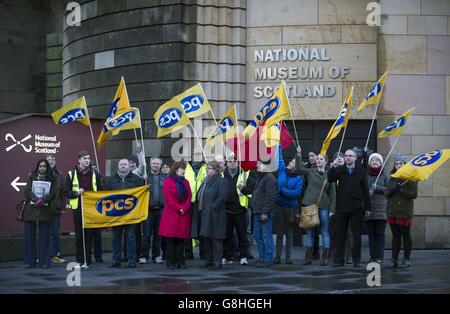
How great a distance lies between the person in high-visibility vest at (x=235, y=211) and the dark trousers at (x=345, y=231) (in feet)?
5.58

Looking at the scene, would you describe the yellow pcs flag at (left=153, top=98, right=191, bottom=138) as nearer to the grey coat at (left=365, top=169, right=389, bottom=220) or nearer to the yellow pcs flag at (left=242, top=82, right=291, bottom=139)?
the yellow pcs flag at (left=242, top=82, right=291, bottom=139)

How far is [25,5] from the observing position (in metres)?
27.4

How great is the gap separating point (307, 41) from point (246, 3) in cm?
170

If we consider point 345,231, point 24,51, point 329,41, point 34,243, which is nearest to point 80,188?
point 34,243

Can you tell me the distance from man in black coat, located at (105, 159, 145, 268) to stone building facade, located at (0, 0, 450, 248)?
15.4ft

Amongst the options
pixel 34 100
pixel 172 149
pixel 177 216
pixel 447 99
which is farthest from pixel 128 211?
pixel 34 100

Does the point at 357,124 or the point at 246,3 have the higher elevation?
the point at 246,3

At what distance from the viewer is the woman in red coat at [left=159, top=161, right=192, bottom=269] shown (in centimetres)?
1462

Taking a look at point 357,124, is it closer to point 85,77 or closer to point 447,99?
point 447,99

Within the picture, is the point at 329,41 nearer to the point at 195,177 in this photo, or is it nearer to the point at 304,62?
the point at 304,62

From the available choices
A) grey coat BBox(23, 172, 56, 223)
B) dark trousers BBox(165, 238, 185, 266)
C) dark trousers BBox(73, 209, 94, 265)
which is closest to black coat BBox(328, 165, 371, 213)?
dark trousers BBox(165, 238, 185, 266)

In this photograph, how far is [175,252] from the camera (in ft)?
48.4

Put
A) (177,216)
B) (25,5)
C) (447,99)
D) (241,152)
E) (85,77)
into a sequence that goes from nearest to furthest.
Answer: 1. (177,216)
2. (241,152)
3. (447,99)
4. (85,77)
5. (25,5)

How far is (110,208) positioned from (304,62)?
6.68 meters
